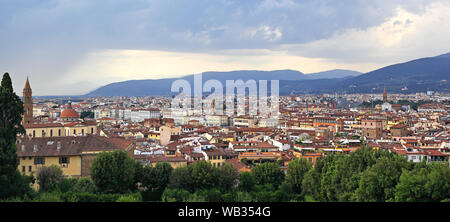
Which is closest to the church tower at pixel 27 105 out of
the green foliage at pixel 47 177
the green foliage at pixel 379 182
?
the green foliage at pixel 47 177

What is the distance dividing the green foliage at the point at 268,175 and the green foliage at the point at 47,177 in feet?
23.3

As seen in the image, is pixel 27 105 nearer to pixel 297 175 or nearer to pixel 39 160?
pixel 39 160

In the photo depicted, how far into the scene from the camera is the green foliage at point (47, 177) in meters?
16.5

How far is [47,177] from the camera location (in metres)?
16.6

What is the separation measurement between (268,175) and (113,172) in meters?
5.92

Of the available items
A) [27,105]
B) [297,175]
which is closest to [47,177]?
[297,175]

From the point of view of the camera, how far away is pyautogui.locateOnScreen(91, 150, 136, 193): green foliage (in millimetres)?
16516

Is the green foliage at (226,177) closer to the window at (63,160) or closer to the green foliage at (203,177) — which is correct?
the green foliage at (203,177)

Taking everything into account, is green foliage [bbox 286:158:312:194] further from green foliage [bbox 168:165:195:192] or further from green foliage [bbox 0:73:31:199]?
green foliage [bbox 0:73:31:199]
